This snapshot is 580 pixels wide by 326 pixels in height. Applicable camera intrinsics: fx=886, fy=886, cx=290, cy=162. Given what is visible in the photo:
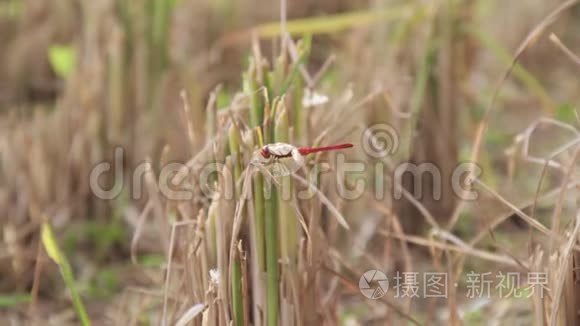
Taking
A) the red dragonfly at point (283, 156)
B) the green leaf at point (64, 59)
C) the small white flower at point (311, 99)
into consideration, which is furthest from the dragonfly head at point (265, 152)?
the green leaf at point (64, 59)

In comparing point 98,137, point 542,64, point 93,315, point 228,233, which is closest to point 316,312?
point 228,233

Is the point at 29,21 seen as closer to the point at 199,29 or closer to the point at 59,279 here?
the point at 199,29

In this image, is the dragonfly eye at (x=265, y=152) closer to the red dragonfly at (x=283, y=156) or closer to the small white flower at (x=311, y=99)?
the red dragonfly at (x=283, y=156)

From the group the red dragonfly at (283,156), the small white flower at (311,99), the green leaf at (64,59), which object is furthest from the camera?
the green leaf at (64,59)

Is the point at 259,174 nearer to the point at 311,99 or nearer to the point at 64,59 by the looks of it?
the point at 311,99

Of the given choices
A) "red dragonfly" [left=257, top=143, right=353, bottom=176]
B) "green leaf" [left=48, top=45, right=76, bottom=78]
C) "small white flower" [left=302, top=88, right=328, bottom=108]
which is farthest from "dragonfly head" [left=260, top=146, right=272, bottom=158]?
"green leaf" [left=48, top=45, right=76, bottom=78]

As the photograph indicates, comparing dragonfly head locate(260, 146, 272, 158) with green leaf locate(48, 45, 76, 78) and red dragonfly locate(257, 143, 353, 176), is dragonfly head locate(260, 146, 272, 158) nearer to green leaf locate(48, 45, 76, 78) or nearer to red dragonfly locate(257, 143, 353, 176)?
red dragonfly locate(257, 143, 353, 176)
